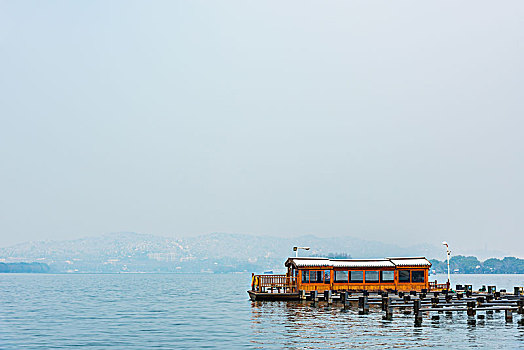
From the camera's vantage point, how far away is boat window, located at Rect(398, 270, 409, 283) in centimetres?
8131

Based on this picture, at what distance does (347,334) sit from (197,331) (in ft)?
44.6

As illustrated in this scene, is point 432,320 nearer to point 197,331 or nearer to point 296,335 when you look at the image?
point 296,335

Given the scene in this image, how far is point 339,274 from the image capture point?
80625 millimetres

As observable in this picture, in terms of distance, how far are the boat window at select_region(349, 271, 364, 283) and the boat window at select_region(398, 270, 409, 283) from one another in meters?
4.65

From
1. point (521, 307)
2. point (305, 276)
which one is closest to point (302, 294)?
point (305, 276)

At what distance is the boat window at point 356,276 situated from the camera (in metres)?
80.9

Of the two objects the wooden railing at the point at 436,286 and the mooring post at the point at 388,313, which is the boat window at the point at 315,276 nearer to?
the wooden railing at the point at 436,286

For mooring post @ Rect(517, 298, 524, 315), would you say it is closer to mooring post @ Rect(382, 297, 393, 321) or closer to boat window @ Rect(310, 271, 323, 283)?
mooring post @ Rect(382, 297, 393, 321)

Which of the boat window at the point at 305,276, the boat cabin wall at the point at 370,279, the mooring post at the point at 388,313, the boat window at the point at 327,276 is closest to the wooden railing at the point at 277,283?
the boat window at the point at 305,276

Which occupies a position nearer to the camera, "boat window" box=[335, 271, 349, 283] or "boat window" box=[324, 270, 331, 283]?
"boat window" box=[324, 270, 331, 283]

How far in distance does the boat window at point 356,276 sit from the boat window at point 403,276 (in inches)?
183

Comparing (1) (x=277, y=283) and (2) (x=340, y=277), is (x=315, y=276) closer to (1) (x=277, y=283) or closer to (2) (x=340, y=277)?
(2) (x=340, y=277)

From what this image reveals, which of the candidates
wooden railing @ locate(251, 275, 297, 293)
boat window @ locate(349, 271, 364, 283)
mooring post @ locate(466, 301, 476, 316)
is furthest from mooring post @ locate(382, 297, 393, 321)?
boat window @ locate(349, 271, 364, 283)

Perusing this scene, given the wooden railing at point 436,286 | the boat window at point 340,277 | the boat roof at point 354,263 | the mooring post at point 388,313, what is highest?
the boat roof at point 354,263
